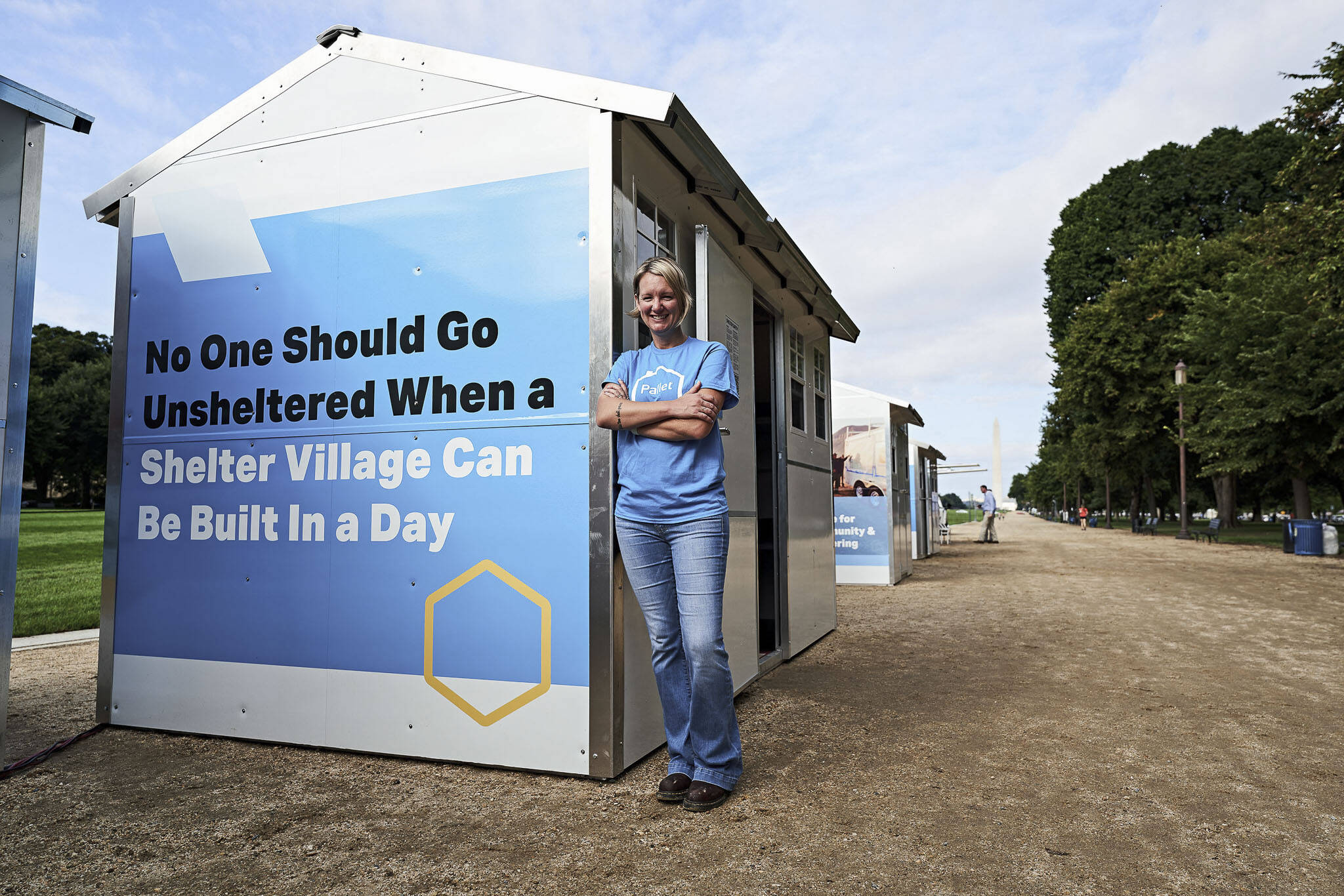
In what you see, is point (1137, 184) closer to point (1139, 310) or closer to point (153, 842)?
point (1139, 310)

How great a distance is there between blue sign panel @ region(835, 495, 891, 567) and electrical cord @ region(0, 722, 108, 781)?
10.6 metres

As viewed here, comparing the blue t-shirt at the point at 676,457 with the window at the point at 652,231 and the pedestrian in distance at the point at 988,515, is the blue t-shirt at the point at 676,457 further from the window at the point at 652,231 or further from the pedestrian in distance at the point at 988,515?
the pedestrian in distance at the point at 988,515

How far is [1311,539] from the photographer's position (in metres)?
17.7

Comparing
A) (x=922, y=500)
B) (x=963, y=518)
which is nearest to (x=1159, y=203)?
(x=922, y=500)

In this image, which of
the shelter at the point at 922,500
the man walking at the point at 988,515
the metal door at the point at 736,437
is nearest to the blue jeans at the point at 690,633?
the metal door at the point at 736,437

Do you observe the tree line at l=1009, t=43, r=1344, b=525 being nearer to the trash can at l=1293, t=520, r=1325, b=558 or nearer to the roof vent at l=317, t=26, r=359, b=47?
the trash can at l=1293, t=520, r=1325, b=558

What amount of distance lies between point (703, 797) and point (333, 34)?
13.7 feet

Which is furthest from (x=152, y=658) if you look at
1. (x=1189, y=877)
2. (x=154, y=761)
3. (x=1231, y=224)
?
(x=1231, y=224)

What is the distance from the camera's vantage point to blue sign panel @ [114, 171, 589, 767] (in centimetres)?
382

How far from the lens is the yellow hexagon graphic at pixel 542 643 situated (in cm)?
375

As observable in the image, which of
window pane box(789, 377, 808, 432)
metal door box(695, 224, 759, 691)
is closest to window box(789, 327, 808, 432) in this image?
window pane box(789, 377, 808, 432)

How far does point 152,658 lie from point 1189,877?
4.81 meters

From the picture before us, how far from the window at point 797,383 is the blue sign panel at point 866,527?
617cm

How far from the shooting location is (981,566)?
16.7 metres
